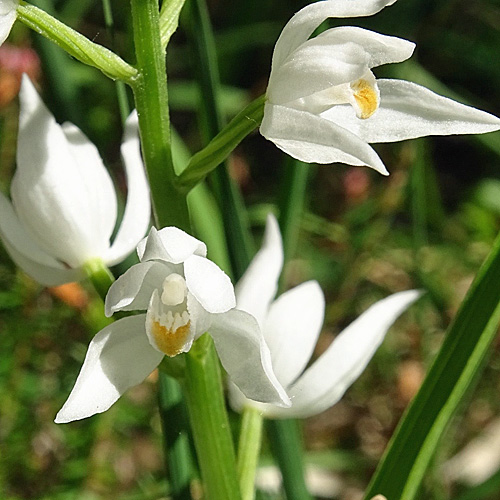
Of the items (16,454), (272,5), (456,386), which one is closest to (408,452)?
(456,386)

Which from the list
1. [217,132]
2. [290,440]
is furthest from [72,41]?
[290,440]

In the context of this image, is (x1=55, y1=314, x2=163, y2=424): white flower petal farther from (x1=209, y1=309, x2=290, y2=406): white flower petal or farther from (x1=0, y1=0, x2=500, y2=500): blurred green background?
(x1=0, y1=0, x2=500, y2=500): blurred green background

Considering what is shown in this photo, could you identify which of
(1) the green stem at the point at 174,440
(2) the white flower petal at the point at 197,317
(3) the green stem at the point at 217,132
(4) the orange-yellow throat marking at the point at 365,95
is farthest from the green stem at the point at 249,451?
(4) the orange-yellow throat marking at the point at 365,95

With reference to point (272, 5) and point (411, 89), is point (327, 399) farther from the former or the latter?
point (272, 5)

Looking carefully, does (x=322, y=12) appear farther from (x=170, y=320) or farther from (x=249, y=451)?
(x=249, y=451)

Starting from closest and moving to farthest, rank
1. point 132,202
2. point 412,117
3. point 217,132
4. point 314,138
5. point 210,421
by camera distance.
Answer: point 314,138
point 412,117
point 210,421
point 132,202
point 217,132

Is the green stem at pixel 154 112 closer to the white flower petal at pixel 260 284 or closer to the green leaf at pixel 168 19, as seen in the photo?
the green leaf at pixel 168 19
